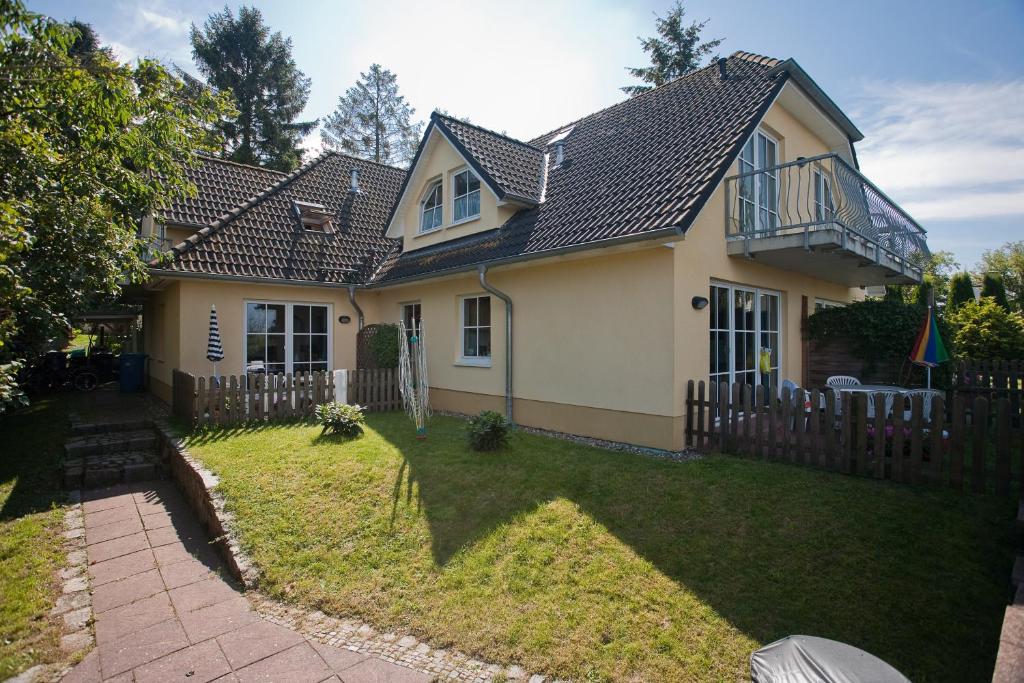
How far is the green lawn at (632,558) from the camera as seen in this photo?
3389 millimetres

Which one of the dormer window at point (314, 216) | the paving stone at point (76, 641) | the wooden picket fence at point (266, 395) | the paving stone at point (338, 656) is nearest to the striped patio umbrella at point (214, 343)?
the wooden picket fence at point (266, 395)

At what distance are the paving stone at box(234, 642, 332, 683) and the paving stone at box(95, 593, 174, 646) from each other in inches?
53.1

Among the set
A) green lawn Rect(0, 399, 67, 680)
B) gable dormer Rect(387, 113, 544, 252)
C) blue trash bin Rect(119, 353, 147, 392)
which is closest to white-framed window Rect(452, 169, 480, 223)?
gable dormer Rect(387, 113, 544, 252)

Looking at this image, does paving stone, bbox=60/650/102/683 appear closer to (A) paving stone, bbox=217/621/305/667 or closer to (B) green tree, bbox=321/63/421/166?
(A) paving stone, bbox=217/621/305/667

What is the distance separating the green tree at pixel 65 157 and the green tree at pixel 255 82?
24742 mm

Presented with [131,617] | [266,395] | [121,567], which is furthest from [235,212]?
[131,617]

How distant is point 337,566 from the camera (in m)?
4.70

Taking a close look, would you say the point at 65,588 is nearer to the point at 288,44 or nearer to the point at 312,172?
the point at 312,172

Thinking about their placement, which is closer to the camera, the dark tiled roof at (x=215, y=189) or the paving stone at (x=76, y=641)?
the paving stone at (x=76, y=641)

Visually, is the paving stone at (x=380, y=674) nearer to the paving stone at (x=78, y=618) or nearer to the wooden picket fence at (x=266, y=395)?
the paving stone at (x=78, y=618)

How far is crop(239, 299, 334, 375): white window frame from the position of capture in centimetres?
1200

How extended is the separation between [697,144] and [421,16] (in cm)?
519

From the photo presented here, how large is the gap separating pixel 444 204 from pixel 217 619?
1046cm

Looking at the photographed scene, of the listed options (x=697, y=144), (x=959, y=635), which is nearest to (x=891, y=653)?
(x=959, y=635)
